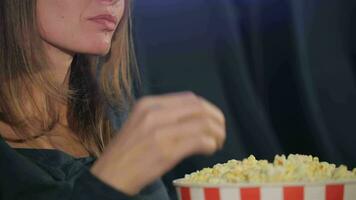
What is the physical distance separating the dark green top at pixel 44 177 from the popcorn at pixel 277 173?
11 cm

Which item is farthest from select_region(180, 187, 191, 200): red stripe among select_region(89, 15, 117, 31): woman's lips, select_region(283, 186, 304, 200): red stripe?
select_region(89, 15, 117, 31): woman's lips

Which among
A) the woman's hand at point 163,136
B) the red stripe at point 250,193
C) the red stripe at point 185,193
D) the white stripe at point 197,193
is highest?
the woman's hand at point 163,136

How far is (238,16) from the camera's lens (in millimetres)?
2586

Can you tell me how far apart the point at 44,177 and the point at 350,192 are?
56 centimetres

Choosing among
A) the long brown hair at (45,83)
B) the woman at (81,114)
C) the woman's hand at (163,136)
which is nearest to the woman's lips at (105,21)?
the woman at (81,114)

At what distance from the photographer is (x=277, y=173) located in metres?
0.87

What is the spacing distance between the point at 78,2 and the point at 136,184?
1.90 feet

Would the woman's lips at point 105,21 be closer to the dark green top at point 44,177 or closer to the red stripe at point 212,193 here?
the dark green top at point 44,177

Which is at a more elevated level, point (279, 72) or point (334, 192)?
point (334, 192)

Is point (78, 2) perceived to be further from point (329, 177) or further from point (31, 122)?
point (329, 177)

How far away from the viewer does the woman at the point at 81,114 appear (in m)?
0.85

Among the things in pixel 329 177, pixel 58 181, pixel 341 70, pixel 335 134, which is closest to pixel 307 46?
pixel 341 70

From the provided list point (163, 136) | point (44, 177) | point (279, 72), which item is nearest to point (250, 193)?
point (163, 136)

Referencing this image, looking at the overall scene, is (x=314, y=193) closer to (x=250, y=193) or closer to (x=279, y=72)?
(x=250, y=193)
